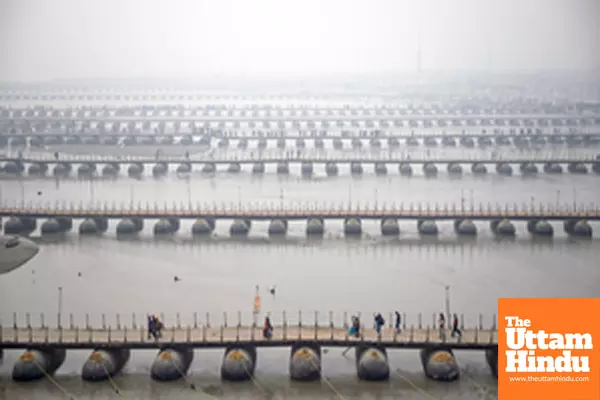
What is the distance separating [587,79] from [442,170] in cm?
4741

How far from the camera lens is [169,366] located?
16.7 metres

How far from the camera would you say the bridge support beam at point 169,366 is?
16.7m

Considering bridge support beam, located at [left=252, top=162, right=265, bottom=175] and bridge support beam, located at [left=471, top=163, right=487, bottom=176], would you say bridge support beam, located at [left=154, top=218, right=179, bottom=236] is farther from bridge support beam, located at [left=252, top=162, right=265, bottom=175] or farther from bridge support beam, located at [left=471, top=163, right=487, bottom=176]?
bridge support beam, located at [left=471, top=163, right=487, bottom=176]

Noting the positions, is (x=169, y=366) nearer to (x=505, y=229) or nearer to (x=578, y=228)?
(x=505, y=229)

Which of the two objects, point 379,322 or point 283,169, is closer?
point 379,322

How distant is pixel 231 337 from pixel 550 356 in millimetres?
6168

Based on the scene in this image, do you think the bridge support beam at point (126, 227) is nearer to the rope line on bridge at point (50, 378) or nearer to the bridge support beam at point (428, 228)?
the bridge support beam at point (428, 228)

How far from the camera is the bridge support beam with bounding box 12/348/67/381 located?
1683 centimetres

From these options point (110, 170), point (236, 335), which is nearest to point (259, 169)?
point (110, 170)

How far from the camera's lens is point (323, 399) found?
16.2 meters

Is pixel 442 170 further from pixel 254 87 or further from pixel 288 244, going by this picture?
pixel 254 87

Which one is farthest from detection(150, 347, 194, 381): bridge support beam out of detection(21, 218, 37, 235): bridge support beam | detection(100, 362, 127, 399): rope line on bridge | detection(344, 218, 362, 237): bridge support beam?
detection(21, 218, 37, 235): bridge support beam

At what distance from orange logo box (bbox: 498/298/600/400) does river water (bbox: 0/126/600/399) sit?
7.36ft

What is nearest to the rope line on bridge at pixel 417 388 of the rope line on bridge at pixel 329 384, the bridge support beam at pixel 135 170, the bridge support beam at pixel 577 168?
the rope line on bridge at pixel 329 384
